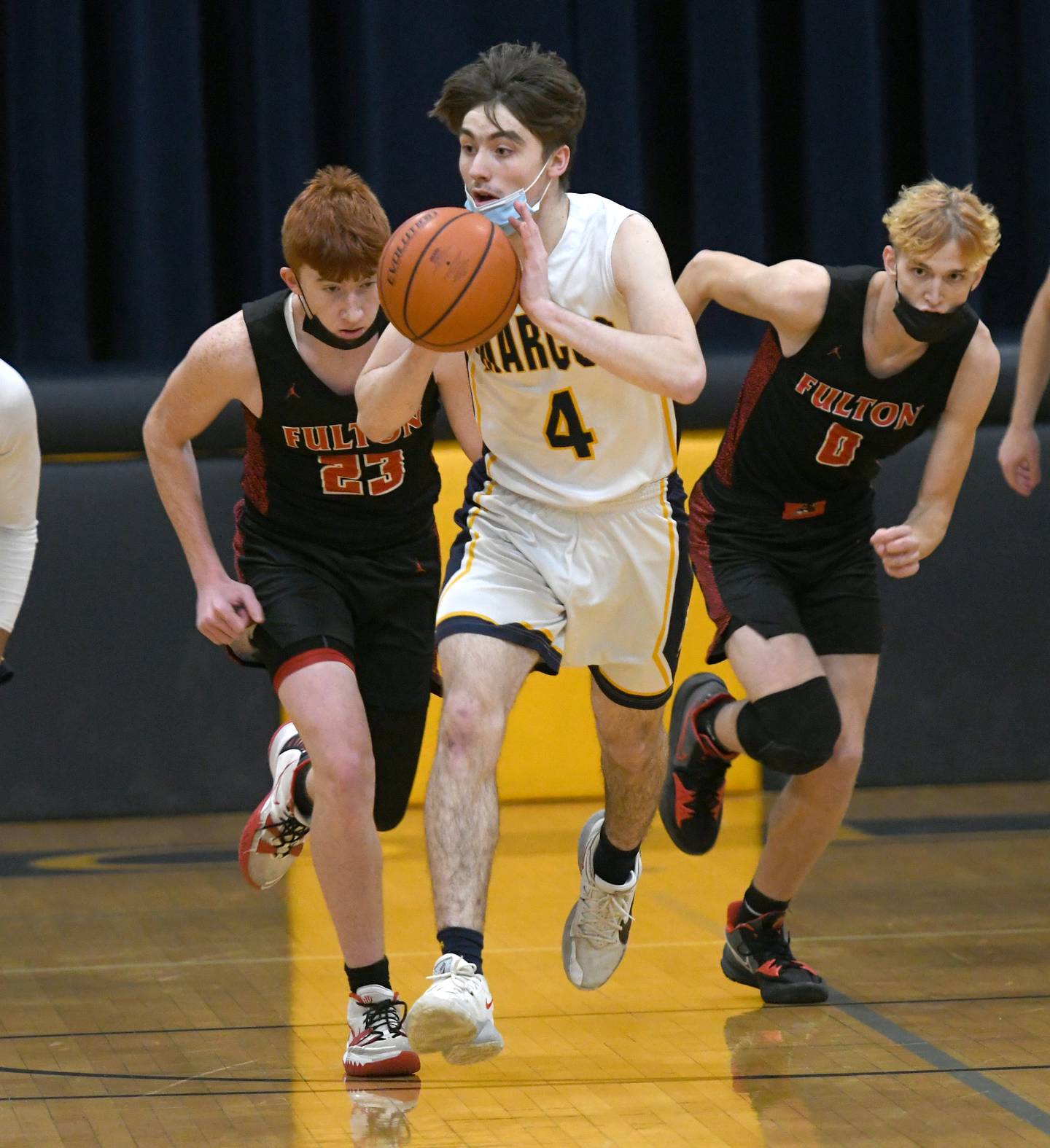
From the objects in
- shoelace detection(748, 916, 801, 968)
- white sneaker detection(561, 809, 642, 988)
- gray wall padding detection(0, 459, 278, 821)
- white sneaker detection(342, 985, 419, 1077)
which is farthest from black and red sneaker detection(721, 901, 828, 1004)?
gray wall padding detection(0, 459, 278, 821)

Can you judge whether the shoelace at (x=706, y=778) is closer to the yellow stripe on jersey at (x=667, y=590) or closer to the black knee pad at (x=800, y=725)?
the black knee pad at (x=800, y=725)

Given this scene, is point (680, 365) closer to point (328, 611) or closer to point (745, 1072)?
point (328, 611)

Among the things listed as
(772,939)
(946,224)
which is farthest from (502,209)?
(772,939)

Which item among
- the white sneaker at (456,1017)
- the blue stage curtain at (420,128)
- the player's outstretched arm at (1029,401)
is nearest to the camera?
the white sneaker at (456,1017)

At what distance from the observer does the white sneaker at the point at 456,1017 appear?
2691mm

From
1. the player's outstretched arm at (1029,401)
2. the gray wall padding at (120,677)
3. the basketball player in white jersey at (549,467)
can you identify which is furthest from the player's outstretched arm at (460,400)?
the gray wall padding at (120,677)

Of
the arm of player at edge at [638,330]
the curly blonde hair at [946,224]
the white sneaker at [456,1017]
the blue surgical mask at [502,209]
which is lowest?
the white sneaker at [456,1017]

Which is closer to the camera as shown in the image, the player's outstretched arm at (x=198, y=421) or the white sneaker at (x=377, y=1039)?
the white sneaker at (x=377, y=1039)

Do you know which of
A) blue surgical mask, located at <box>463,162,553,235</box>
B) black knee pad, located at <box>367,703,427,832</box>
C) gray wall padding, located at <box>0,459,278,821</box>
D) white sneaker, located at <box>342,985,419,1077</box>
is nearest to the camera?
blue surgical mask, located at <box>463,162,553,235</box>

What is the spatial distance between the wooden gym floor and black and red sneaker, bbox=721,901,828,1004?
5 cm

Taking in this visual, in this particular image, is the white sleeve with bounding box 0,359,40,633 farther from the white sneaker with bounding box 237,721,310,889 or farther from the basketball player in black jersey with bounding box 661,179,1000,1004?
the basketball player in black jersey with bounding box 661,179,1000,1004

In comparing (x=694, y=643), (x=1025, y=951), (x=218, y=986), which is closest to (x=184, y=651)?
(x=694, y=643)

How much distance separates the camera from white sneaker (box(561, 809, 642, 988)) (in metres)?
3.59

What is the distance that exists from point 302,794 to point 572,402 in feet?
3.44
